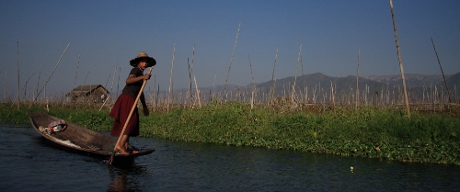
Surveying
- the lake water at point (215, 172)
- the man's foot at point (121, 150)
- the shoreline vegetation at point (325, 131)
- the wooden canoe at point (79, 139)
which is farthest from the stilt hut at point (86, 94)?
the man's foot at point (121, 150)

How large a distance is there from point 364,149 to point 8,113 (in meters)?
15.1

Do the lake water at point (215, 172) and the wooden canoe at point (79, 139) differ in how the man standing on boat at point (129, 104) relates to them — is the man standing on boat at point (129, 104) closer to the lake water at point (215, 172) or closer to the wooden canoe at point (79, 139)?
the lake water at point (215, 172)

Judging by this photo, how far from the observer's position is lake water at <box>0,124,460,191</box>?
5734mm

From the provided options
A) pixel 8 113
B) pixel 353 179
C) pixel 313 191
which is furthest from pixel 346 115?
pixel 8 113

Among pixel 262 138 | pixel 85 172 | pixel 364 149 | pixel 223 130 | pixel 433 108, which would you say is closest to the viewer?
pixel 85 172

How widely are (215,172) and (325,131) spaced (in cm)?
422

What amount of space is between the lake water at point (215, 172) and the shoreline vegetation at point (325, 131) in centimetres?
45

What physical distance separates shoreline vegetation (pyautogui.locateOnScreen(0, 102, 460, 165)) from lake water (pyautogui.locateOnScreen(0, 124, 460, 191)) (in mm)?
452

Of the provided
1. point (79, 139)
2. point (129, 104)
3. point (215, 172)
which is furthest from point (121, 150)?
point (79, 139)

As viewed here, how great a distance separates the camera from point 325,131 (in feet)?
33.0

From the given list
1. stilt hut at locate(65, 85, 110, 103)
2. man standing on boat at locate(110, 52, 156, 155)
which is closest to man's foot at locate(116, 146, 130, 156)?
man standing on boat at locate(110, 52, 156, 155)

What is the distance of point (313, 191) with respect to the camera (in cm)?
566

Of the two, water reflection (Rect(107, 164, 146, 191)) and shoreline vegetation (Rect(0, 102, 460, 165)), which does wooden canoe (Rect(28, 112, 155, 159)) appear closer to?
water reflection (Rect(107, 164, 146, 191))

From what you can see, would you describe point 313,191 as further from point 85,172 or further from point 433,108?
point 433,108
